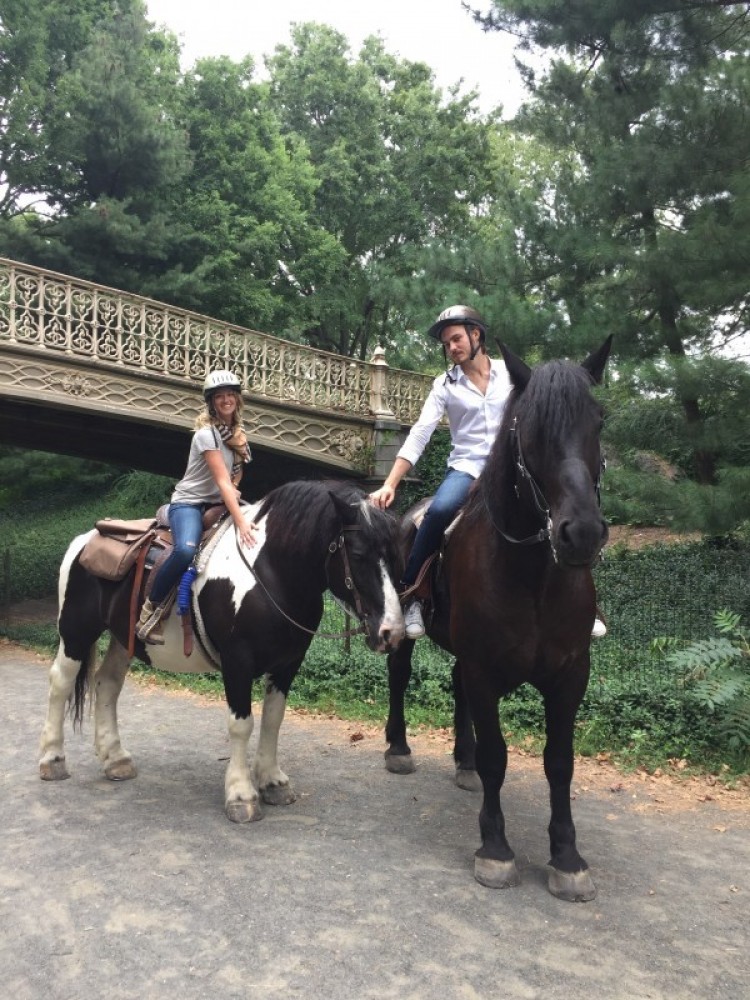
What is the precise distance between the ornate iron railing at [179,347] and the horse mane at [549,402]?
9485mm

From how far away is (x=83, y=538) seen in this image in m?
5.10

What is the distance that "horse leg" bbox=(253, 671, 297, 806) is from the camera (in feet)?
14.8

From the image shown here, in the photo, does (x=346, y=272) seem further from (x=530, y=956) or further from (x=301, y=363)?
(x=530, y=956)

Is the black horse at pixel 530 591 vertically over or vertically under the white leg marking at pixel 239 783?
over

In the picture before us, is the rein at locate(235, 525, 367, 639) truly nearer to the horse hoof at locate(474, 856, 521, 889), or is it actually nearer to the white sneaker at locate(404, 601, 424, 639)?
the white sneaker at locate(404, 601, 424, 639)

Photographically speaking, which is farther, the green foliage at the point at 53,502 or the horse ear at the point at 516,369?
the green foliage at the point at 53,502

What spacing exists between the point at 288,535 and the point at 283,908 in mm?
1945

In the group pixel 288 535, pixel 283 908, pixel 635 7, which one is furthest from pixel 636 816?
pixel 635 7

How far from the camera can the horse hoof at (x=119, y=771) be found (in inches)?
196

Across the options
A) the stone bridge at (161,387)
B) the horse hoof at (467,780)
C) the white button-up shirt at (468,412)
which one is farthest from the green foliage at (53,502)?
the white button-up shirt at (468,412)

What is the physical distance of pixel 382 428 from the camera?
15523 mm

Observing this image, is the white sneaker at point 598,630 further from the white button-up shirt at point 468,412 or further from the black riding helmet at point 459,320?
the black riding helmet at point 459,320

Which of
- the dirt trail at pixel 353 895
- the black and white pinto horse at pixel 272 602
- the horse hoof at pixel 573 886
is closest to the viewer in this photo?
the dirt trail at pixel 353 895

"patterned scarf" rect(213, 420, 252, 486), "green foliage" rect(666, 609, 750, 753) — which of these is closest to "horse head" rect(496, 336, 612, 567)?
"patterned scarf" rect(213, 420, 252, 486)
